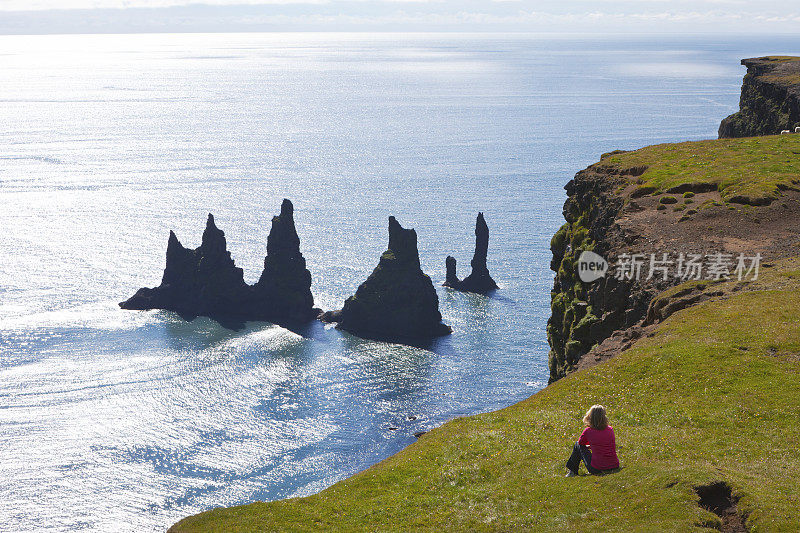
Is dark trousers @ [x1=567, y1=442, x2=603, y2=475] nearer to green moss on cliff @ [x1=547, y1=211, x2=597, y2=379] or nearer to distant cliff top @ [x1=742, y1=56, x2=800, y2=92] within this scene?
green moss on cliff @ [x1=547, y1=211, x2=597, y2=379]

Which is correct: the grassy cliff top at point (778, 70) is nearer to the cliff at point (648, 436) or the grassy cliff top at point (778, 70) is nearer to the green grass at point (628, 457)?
the cliff at point (648, 436)

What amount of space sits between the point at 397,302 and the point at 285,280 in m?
27.0

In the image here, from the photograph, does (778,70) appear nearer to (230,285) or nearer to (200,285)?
(230,285)

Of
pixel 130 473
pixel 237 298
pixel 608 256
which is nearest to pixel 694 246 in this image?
pixel 608 256

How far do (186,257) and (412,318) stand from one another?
5713 cm

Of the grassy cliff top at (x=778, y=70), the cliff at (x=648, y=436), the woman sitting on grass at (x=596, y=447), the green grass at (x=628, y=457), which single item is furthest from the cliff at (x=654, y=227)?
the grassy cliff top at (x=778, y=70)

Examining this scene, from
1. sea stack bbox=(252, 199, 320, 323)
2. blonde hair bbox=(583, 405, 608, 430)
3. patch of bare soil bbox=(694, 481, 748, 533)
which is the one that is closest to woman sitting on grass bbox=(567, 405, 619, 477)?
blonde hair bbox=(583, 405, 608, 430)

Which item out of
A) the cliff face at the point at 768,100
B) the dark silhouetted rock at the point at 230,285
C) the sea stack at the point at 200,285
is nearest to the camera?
the cliff face at the point at 768,100

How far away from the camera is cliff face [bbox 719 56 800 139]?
99.8 meters

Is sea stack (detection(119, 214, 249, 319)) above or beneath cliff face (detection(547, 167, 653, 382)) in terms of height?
beneath

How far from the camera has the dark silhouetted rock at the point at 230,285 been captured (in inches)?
6580

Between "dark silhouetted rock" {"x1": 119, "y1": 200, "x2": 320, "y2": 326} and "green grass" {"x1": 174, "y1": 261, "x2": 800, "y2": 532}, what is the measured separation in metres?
134

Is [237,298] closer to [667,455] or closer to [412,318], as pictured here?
[412,318]

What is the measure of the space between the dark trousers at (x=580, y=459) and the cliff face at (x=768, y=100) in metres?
85.5
